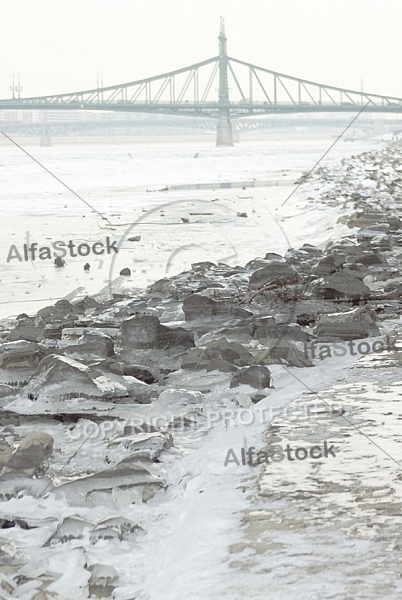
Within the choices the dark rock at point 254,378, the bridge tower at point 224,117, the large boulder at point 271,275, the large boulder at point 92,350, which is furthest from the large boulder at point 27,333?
the bridge tower at point 224,117

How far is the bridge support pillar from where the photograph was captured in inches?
2005

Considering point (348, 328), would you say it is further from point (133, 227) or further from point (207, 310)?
point (133, 227)

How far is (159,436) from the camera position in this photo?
2857mm

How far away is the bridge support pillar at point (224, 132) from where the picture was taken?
50938 millimetres

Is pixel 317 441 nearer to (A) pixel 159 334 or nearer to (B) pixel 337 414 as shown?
(B) pixel 337 414

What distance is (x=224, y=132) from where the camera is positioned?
51531 mm

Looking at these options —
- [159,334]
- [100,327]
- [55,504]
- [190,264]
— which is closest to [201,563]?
[55,504]

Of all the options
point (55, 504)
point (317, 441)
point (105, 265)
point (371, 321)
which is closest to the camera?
point (55, 504)

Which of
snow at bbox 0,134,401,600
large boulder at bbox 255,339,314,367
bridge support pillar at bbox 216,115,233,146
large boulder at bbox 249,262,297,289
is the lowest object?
snow at bbox 0,134,401,600

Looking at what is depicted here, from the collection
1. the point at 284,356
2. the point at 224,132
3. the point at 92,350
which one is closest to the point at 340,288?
the point at 284,356

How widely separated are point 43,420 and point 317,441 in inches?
44.8

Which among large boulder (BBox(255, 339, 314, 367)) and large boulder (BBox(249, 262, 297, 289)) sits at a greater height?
large boulder (BBox(249, 262, 297, 289))

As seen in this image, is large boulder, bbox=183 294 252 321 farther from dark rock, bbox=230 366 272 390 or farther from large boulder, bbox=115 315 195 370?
dark rock, bbox=230 366 272 390

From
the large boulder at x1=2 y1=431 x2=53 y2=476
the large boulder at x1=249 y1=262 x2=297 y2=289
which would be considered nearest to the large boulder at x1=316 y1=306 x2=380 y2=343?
the large boulder at x1=249 y1=262 x2=297 y2=289
